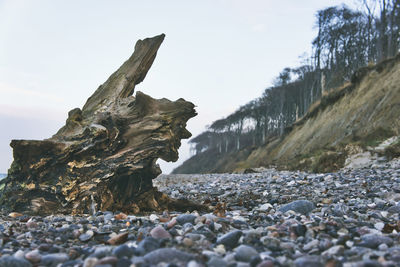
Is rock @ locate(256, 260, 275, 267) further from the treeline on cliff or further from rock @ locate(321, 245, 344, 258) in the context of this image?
the treeline on cliff

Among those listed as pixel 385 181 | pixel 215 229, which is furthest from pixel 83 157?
pixel 385 181

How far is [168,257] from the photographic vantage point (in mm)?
2031

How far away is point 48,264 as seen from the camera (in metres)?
2.20

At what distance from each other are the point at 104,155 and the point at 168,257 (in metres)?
3.41

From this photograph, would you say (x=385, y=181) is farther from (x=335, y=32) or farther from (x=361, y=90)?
(x=335, y=32)

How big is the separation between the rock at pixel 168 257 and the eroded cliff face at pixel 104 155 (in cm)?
312

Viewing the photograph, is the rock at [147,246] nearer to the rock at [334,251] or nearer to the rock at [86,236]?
the rock at [86,236]

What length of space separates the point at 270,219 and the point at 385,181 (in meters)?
4.11

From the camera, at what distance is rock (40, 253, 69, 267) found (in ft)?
7.22

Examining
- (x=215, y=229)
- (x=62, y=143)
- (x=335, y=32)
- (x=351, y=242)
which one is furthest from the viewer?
(x=335, y=32)

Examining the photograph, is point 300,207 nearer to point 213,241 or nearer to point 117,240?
point 213,241

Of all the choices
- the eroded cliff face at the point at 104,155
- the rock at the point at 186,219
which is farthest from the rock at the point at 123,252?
the eroded cliff face at the point at 104,155

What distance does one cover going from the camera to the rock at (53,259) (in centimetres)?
220

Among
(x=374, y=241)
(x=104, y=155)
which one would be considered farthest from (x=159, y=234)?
(x=104, y=155)
